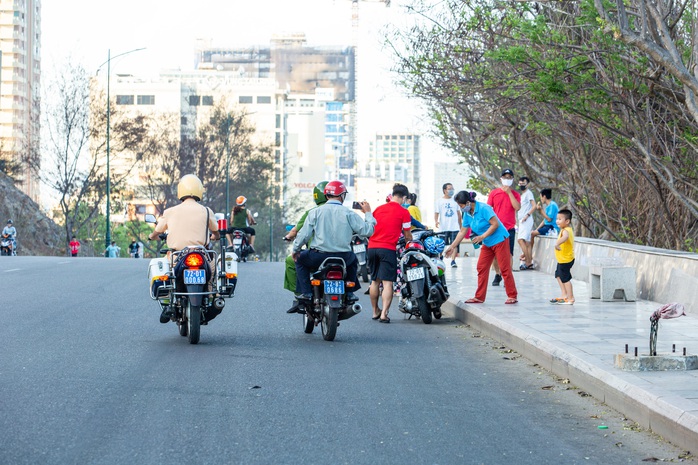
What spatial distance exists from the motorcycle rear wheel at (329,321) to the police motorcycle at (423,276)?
7.83 ft

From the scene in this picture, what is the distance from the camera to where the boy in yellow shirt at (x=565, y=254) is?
1562 centimetres

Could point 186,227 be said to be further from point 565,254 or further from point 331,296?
point 565,254

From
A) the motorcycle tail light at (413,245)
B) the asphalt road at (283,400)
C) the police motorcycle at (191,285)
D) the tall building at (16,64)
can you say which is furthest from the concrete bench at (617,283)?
the tall building at (16,64)

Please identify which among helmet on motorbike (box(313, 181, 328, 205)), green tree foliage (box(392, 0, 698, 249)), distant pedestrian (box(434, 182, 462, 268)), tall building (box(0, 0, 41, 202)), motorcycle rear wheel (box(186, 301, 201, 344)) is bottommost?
motorcycle rear wheel (box(186, 301, 201, 344))

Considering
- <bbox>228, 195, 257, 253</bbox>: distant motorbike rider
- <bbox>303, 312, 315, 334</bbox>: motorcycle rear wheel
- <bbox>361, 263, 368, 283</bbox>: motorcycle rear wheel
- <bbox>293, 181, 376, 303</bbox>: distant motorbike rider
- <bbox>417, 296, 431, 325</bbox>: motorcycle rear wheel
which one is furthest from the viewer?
<bbox>228, 195, 257, 253</bbox>: distant motorbike rider

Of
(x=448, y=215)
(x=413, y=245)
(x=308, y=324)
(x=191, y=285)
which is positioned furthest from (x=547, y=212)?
(x=191, y=285)

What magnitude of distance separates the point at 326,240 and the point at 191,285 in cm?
163

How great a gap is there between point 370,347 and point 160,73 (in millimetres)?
159209

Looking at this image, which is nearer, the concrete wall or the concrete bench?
the concrete wall

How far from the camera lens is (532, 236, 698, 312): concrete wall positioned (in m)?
14.9

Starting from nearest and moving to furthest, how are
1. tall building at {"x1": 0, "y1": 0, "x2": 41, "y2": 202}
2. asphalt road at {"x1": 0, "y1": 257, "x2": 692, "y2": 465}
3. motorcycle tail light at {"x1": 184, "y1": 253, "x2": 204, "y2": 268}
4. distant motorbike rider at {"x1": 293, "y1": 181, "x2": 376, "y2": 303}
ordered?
asphalt road at {"x1": 0, "y1": 257, "x2": 692, "y2": 465}, motorcycle tail light at {"x1": 184, "y1": 253, "x2": 204, "y2": 268}, distant motorbike rider at {"x1": 293, "y1": 181, "x2": 376, "y2": 303}, tall building at {"x1": 0, "y1": 0, "x2": 41, "y2": 202}

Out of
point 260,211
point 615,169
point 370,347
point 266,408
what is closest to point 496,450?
point 266,408

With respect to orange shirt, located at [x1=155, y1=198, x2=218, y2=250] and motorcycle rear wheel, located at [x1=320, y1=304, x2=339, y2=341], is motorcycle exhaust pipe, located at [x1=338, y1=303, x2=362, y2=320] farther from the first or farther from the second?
orange shirt, located at [x1=155, y1=198, x2=218, y2=250]

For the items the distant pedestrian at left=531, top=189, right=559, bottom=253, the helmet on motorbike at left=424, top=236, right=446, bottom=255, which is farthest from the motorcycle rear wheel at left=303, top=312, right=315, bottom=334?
the distant pedestrian at left=531, top=189, right=559, bottom=253
